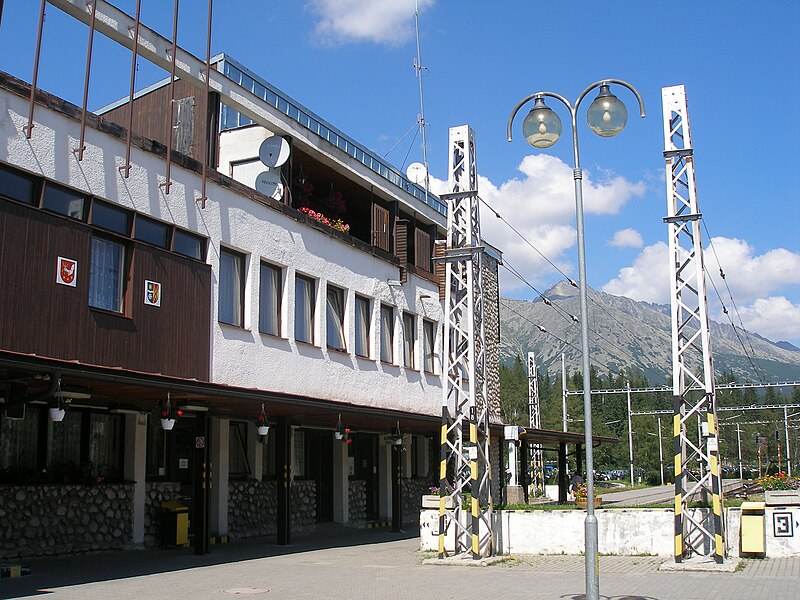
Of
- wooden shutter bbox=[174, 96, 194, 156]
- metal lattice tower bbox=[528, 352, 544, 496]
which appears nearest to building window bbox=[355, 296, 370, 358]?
wooden shutter bbox=[174, 96, 194, 156]

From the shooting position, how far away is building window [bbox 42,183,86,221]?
15.4 m

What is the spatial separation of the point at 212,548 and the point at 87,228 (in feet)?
25.0

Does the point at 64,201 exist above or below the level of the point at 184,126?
below

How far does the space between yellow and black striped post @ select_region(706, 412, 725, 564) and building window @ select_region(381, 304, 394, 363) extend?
12439mm

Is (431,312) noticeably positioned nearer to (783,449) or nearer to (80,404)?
(80,404)

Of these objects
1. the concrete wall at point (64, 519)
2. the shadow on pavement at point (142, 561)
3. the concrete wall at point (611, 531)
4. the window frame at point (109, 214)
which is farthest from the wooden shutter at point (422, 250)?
the concrete wall at point (64, 519)

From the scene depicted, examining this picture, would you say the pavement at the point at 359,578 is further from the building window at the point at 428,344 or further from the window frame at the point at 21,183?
the building window at the point at 428,344

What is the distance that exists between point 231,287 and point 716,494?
10.9 meters

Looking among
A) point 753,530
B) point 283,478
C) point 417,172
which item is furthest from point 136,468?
point 417,172

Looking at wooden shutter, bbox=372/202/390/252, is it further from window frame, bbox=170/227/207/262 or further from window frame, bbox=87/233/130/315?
window frame, bbox=87/233/130/315

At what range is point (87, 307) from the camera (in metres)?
15.8

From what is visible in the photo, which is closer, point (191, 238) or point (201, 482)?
point (201, 482)

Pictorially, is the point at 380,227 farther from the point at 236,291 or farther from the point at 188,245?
the point at 188,245

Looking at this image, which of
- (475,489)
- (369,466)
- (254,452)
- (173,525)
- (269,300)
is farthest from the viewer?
(369,466)
